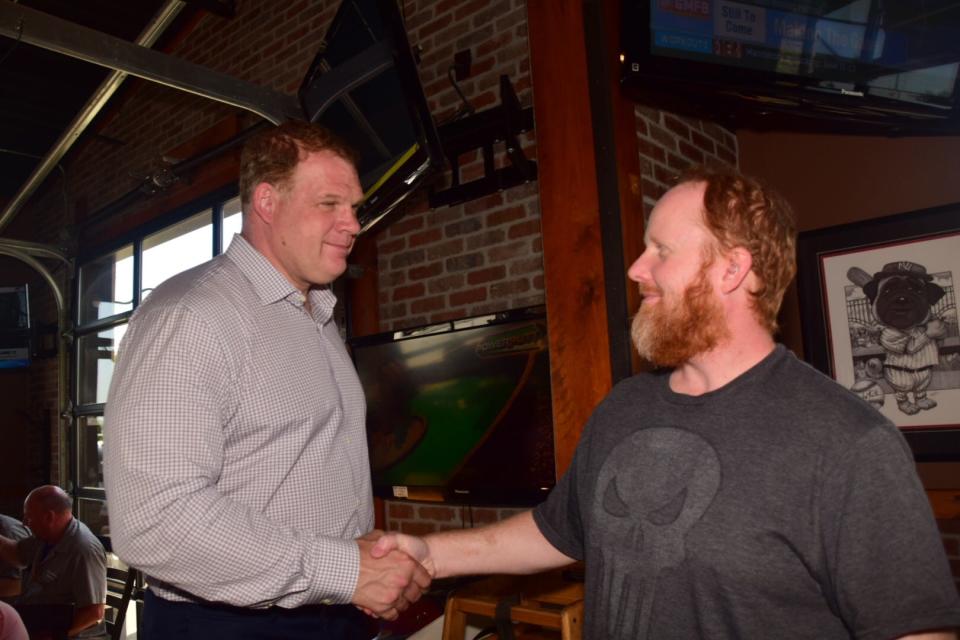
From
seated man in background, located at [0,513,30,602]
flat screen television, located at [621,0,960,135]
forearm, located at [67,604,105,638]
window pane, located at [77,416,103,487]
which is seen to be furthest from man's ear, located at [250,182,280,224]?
window pane, located at [77,416,103,487]

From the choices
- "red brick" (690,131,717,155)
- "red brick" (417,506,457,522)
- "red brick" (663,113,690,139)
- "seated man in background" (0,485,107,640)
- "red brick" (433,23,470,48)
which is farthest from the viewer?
"seated man in background" (0,485,107,640)

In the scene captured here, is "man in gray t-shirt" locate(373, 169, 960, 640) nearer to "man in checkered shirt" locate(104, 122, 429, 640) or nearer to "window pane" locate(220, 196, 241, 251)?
"man in checkered shirt" locate(104, 122, 429, 640)

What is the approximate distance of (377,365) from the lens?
3.17 meters

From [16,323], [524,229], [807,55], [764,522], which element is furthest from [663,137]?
[16,323]

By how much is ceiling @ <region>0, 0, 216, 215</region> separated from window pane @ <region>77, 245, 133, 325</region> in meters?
1.09

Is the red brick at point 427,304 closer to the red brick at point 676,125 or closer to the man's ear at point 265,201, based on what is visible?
the red brick at point 676,125

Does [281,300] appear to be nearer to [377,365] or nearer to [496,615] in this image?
[496,615]

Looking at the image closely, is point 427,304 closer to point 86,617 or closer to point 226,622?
point 226,622

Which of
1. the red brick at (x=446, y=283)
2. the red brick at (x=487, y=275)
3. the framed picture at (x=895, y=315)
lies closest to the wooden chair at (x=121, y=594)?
the red brick at (x=446, y=283)

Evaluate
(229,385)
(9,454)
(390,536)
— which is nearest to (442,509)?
(390,536)

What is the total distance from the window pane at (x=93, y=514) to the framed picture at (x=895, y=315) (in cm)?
556

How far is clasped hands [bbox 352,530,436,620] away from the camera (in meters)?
1.51

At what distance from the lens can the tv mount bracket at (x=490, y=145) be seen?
9.08 ft

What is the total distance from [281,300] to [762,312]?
109 cm
